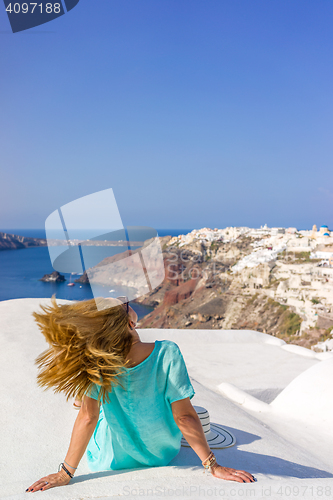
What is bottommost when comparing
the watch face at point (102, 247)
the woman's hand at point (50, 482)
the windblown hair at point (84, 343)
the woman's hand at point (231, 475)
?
the woman's hand at point (231, 475)

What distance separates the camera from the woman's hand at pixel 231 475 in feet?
5.50

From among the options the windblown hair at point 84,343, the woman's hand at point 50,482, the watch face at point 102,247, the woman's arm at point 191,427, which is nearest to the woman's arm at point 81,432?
the woman's hand at point 50,482

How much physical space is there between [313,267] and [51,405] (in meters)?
22.5

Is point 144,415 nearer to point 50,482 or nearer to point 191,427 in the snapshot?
point 191,427

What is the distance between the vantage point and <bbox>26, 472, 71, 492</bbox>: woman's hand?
5.24 ft

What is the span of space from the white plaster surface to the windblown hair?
531 mm

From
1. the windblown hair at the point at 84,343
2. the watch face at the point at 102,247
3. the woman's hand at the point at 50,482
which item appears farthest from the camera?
the woman's hand at the point at 50,482

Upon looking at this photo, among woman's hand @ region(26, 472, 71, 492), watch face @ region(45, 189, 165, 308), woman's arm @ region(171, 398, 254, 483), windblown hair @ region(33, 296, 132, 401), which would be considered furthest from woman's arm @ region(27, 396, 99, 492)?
watch face @ region(45, 189, 165, 308)

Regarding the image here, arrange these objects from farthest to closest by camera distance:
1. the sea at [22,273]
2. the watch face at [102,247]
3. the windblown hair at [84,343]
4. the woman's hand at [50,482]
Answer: the sea at [22,273]
the woman's hand at [50,482]
the windblown hair at [84,343]
the watch face at [102,247]

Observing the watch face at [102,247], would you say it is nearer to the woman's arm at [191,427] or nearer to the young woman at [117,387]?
the young woman at [117,387]

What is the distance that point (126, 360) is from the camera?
1539 millimetres

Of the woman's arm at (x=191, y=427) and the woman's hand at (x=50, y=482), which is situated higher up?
the woman's arm at (x=191, y=427)

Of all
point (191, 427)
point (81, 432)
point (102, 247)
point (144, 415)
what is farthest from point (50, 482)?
point (102, 247)

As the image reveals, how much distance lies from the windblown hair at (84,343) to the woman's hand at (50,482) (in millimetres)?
496
